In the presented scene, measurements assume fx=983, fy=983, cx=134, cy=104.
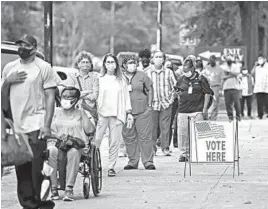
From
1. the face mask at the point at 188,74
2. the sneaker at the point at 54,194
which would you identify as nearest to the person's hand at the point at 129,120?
the face mask at the point at 188,74

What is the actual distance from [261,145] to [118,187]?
7.84 meters

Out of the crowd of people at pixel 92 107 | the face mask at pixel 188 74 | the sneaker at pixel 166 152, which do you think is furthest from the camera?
the sneaker at pixel 166 152

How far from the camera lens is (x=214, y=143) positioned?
14281 mm

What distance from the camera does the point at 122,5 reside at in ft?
316

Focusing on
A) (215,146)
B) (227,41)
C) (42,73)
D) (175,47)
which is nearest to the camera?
(42,73)

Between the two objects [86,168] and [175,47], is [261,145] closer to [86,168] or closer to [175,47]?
[86,168]

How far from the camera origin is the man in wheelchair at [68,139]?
11.4 metres

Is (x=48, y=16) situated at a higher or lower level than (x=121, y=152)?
higher

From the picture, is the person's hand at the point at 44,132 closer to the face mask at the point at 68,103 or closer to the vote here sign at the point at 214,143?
the face mask at the point at 68,103

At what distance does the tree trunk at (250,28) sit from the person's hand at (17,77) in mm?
33848

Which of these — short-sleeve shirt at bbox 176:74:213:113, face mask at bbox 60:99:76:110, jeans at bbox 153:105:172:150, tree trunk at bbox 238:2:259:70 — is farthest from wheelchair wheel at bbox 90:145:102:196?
tree trunk at bbox 238:2:259:70

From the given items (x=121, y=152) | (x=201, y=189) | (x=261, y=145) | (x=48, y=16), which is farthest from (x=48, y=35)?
(x=201, y=189)

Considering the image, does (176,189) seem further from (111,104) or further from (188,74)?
(188,74)

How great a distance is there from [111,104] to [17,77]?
4939 mm
